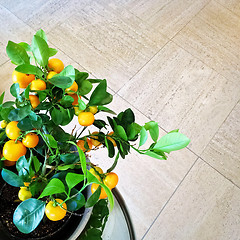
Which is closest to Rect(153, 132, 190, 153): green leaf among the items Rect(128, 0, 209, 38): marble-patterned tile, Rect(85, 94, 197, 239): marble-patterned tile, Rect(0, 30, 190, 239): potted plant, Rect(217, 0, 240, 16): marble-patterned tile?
Rect(0, 30, 190, 239): potted plant

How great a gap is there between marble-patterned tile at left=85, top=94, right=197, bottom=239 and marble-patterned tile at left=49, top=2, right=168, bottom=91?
461 millimetres

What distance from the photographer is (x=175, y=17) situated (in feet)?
6.56

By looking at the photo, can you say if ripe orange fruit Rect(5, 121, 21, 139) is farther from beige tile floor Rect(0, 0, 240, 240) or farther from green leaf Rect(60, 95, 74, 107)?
beige tile floor Rect(0, 0, 240, 240)

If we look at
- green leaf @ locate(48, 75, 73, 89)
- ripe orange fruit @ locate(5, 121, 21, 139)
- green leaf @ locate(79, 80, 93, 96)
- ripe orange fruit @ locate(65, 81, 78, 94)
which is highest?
green leaf @ locate(48, 75, 73, 89)

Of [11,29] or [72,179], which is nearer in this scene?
[72,179]

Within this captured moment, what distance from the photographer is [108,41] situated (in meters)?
1.80

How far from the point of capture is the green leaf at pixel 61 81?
40 cm

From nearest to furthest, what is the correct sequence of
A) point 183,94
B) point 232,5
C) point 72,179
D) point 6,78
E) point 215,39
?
1. point 72,179
2. point 6,78
3. point 183,94
4. point 215,39
5. point 232,5

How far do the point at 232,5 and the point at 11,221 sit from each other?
2231mm

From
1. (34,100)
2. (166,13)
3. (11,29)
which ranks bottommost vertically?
(11,29)

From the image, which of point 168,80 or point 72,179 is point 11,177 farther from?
point 168,80

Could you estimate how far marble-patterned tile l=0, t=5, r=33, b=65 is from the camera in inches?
66.5

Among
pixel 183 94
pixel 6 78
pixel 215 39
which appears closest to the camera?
pixel 6 78

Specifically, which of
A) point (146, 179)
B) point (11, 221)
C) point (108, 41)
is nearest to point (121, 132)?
point (11, 221)
